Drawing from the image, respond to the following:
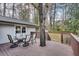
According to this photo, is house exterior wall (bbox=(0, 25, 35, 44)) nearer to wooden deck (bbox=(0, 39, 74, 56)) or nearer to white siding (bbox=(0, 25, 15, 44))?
white siding (bbox=(0, 25, 15, 44))

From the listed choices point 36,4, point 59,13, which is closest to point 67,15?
point 59,13

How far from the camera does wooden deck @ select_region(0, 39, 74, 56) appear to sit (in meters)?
3.64

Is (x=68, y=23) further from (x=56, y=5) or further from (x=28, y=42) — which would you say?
(x=28, y=42)

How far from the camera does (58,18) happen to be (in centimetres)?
370

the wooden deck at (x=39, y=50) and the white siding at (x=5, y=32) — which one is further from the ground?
the white siding at (x=5, y=32)

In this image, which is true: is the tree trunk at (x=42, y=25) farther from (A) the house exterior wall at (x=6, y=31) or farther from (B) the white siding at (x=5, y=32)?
(B) the white siding at (x=5, y=32)

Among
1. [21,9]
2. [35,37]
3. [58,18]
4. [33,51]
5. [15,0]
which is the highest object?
[15,0]

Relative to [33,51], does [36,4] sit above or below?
above

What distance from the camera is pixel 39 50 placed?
3.68 m

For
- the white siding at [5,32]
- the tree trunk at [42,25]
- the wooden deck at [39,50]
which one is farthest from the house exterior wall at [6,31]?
the tree trunk at [42,25]

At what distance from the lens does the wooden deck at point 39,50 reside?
364 centimetres

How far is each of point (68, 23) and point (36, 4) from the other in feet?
3.11

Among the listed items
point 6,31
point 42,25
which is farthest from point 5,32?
point 42,25

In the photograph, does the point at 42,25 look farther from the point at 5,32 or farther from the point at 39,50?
the point at 5,32
